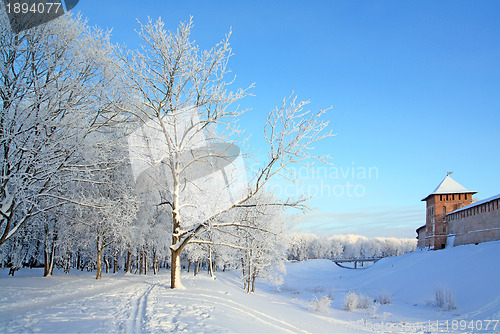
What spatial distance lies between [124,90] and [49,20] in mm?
2986

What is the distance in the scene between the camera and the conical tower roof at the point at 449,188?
50.0 meters

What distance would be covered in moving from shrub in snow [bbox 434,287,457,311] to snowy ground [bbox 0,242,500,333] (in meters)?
0.46

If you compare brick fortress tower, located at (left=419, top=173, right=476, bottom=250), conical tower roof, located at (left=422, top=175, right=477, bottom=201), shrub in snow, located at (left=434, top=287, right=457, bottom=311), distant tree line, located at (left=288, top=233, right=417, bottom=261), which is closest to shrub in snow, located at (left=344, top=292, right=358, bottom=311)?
shrub in snow, located at (left=434, top=287, right=457, bottom=311)

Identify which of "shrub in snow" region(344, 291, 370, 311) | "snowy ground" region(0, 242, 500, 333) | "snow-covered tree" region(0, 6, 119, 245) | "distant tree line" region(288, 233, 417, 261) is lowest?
"distant tree line" region(288, 233, 417, 261)

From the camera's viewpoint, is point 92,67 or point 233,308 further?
point 92,67

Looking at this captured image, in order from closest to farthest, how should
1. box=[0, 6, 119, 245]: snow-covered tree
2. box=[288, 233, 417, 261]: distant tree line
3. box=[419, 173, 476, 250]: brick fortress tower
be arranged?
box=[0, 6, 119, 245]: snow-covered tree, box=[419, 173, 476, 250]: brick fortress tower, box=[288, 233, 417, 261]: distant tree line

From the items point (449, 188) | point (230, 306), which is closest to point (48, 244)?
point (230, 306)

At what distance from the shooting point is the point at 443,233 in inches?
1906

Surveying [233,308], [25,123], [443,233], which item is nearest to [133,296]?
[233,308]

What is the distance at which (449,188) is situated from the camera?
168 feet

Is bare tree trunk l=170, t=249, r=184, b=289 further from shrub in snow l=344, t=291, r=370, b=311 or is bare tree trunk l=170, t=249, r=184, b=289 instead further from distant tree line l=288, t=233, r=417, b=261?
distant tree line l=288, t=233, r=417, b=261

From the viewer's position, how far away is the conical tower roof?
50000 mm

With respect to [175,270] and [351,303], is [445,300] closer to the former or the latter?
[351,303]

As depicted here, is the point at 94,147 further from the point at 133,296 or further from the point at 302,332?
the point at 302,332
